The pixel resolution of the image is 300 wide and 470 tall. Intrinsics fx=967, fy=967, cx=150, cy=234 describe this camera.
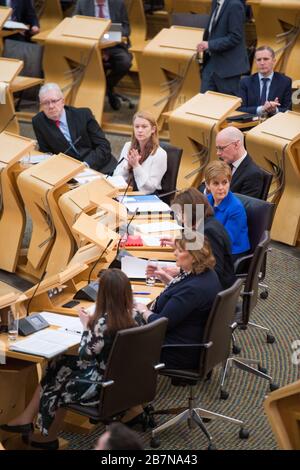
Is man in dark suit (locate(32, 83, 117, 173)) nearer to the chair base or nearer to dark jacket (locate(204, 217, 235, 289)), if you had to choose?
dark jacket (locate(204, 217, 235, 289))

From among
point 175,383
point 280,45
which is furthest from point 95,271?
point 280,45

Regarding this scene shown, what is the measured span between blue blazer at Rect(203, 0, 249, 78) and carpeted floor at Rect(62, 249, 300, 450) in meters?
2.64

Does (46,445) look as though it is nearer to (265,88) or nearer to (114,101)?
(265,88)

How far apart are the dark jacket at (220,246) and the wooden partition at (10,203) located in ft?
6.42

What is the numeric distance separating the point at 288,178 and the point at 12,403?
325cm

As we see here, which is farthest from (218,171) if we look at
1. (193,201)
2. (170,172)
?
(170,172)

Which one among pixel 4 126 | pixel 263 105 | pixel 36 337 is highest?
pixel 36 337

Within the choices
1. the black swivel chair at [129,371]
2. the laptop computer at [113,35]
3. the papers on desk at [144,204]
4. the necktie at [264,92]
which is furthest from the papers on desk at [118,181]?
the laptop computer at [113,35]

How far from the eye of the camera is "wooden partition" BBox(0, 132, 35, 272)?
268 inches

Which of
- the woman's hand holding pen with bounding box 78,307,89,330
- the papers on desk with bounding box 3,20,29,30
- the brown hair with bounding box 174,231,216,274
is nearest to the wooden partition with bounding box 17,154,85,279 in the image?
→ the brown hair with bounding box 174,231,216,274

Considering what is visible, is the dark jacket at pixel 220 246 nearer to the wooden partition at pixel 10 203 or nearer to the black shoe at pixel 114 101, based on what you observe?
the wooden partition at pixel 10 203

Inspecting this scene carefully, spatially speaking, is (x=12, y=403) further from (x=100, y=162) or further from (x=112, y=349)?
(x=100, y=162)

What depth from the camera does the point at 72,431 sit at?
16.0ft

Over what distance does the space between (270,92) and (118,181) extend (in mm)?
2002
